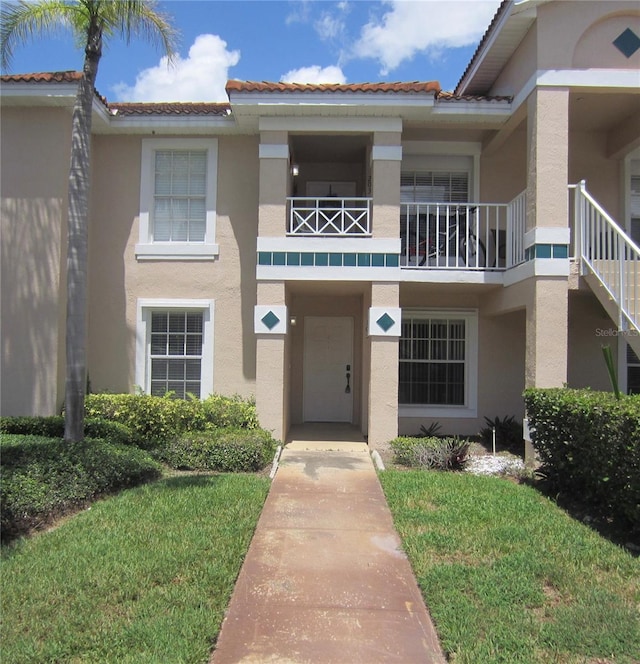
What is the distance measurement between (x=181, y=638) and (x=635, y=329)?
6.96 m

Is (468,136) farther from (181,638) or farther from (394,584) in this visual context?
(181,638)

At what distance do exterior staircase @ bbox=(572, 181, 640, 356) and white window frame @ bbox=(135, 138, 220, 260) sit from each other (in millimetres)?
6175

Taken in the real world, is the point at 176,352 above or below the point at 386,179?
below

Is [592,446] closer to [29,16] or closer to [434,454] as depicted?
[434,454]

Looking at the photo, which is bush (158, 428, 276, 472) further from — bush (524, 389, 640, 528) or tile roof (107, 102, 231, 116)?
tile roof (107, 102, 231, 116)

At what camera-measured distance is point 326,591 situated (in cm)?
433

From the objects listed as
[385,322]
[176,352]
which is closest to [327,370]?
[385,322]

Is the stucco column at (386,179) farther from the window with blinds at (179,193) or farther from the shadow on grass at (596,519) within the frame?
the shadow on grass at (596,519)

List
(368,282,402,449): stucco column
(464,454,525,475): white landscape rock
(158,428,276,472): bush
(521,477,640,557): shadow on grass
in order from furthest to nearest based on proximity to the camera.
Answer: (368,282,402,449): stucco column, (464,454,525,475): white landscape rock, (158,428,276,472): bush, (521,477,640,557): shadow on grass

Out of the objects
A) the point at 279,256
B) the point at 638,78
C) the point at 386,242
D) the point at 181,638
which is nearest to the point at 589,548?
the point at 181,638

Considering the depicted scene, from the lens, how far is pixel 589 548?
16.6ft

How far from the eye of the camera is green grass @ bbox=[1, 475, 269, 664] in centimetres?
342

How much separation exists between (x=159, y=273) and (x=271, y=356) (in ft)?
8.91

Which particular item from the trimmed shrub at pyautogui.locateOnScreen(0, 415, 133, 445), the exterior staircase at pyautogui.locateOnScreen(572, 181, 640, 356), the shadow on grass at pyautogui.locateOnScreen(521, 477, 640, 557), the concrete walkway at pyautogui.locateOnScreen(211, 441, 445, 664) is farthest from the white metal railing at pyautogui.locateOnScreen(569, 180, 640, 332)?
the trimmed shrub at pyautogui.locateOnScreen(0, 415, 133, 445)
